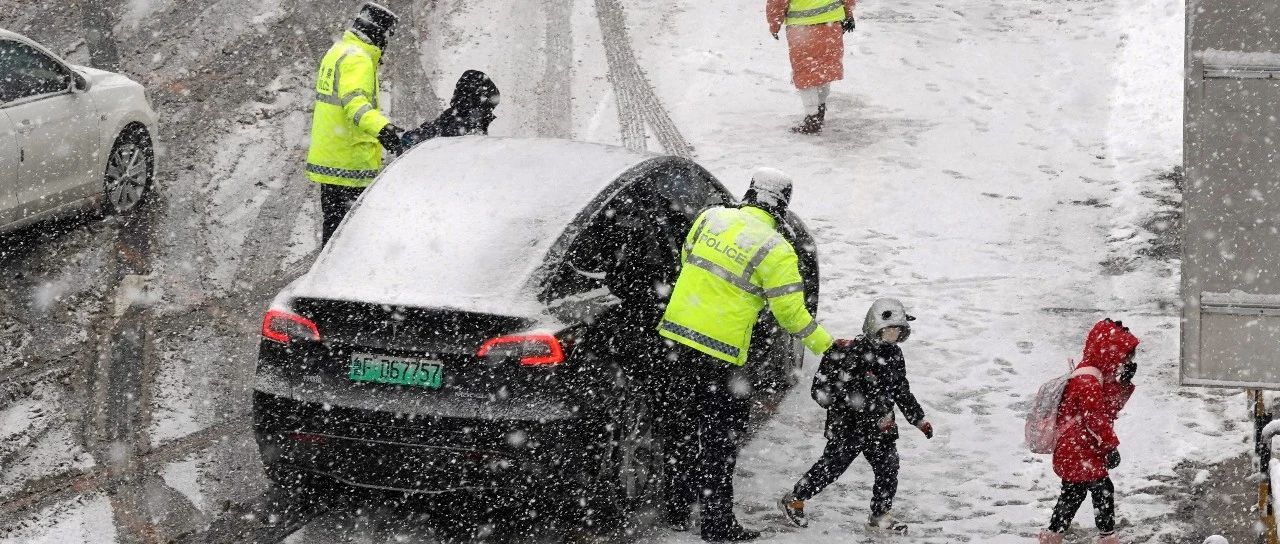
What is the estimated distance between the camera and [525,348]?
604cm

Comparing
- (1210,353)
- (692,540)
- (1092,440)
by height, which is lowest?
(692,540)

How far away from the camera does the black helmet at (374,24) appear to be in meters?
8.72

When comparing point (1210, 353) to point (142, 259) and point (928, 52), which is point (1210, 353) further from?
point (928, 52)

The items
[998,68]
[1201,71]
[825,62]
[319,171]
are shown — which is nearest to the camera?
[1201,71]

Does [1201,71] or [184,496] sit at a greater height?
[1201,71]

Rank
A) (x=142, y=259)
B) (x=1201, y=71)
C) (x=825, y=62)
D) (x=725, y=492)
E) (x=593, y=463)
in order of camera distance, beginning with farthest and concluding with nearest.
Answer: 1. (x=825, y=62)
2. (x=142, y=259)
3. (x=725, y=492)
4. (x=593, y=463)
5. (x=1201, y=71)

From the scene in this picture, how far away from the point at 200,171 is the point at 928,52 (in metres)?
7.67

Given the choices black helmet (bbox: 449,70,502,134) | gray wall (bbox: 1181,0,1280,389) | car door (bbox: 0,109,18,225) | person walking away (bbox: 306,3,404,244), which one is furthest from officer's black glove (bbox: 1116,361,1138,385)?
car door (bbox: 0,109,18,225)

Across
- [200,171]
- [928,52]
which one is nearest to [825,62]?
[928,52]

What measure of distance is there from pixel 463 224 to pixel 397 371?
82 centimetres

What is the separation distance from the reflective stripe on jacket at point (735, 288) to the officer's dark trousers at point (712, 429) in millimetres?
84

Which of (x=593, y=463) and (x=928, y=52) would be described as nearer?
(x=593, y=463)

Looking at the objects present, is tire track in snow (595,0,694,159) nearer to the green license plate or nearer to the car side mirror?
the car side mirror

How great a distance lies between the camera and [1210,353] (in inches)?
219
